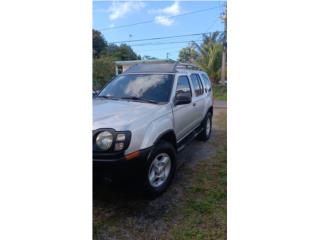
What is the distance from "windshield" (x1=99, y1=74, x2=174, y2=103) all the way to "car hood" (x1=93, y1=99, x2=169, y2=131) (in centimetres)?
22

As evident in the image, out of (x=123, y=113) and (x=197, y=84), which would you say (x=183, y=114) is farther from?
(x=197, y=84)

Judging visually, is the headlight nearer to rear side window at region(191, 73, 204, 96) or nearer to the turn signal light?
the turn signal light

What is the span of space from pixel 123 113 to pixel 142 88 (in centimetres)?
85

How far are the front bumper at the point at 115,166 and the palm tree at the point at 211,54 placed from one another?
27.2ft

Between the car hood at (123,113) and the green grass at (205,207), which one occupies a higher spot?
the car hood at (123,113)

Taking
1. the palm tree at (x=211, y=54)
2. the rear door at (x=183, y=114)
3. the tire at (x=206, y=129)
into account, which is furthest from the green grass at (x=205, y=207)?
the palm tree at (x=211, y=54)

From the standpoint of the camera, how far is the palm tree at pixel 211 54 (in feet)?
34.1

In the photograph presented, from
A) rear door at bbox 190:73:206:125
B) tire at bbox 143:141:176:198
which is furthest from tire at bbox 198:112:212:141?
tire at bbox 143:141:176:198

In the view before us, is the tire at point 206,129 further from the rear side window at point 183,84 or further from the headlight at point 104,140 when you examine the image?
the headlight at point 104,140
